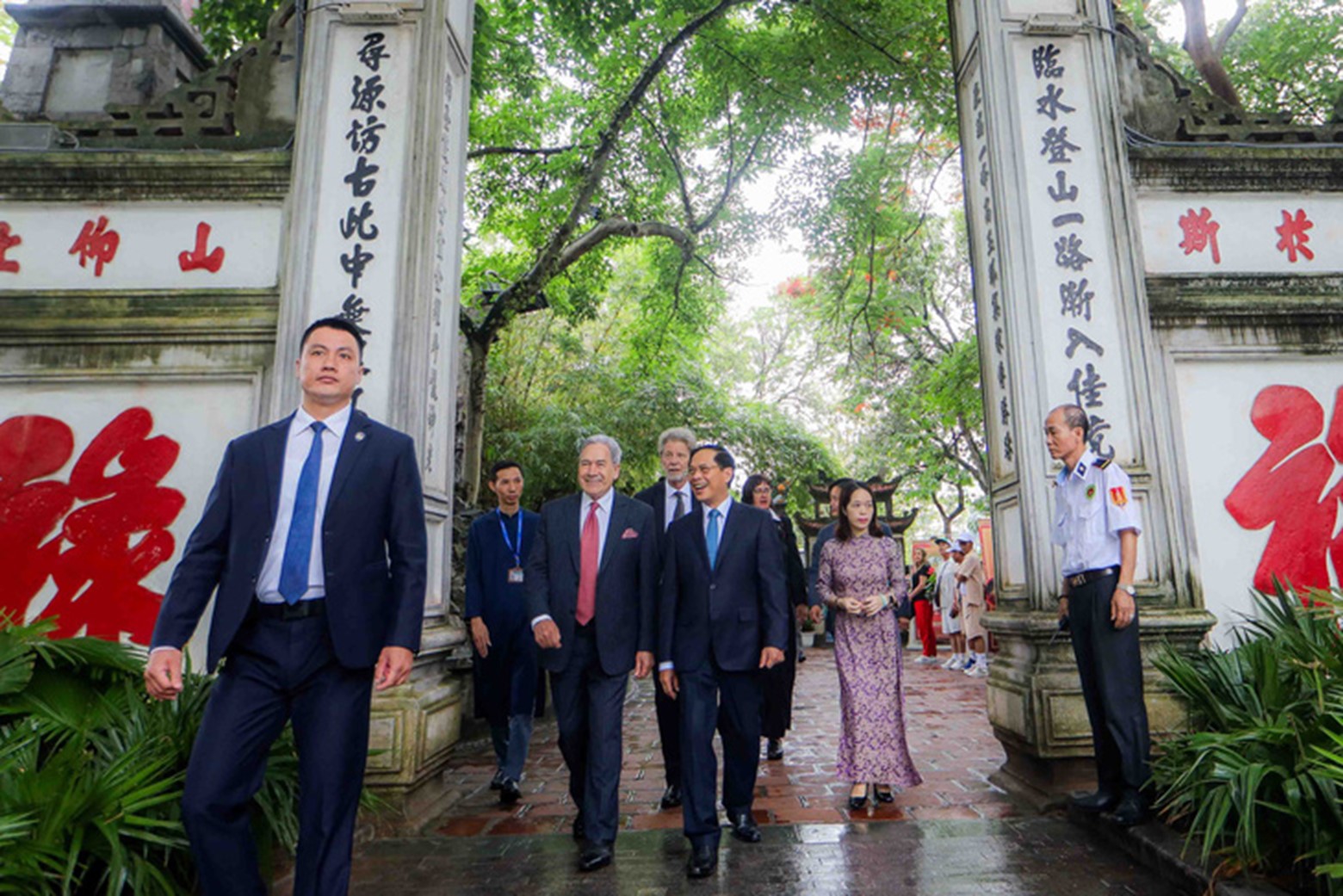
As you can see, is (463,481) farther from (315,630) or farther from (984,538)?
(984,538)

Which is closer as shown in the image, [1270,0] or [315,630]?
[315,630]

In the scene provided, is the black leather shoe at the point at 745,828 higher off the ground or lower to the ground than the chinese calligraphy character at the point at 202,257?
lower

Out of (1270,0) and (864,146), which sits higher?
(1270,0)

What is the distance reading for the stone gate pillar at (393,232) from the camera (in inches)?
175

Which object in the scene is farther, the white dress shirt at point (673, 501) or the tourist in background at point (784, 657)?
the tourist in background at point (784, 657)

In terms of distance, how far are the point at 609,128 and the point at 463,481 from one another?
4.31 m

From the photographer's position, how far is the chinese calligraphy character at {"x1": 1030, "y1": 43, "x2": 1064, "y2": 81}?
5.01 m

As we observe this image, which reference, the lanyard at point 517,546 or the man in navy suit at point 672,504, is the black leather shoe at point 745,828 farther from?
the lanyard at point 517,546

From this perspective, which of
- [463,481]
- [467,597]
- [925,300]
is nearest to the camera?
[467,597]

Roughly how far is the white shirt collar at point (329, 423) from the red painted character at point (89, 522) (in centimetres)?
249

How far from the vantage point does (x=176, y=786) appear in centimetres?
287

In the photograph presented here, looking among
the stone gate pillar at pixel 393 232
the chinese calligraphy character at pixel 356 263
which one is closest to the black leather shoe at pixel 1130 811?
the stone gate pillar at pixel 393 232

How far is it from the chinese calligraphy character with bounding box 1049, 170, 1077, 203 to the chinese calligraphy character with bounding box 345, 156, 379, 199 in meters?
3.92

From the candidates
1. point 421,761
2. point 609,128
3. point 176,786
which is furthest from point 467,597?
point 609,128
